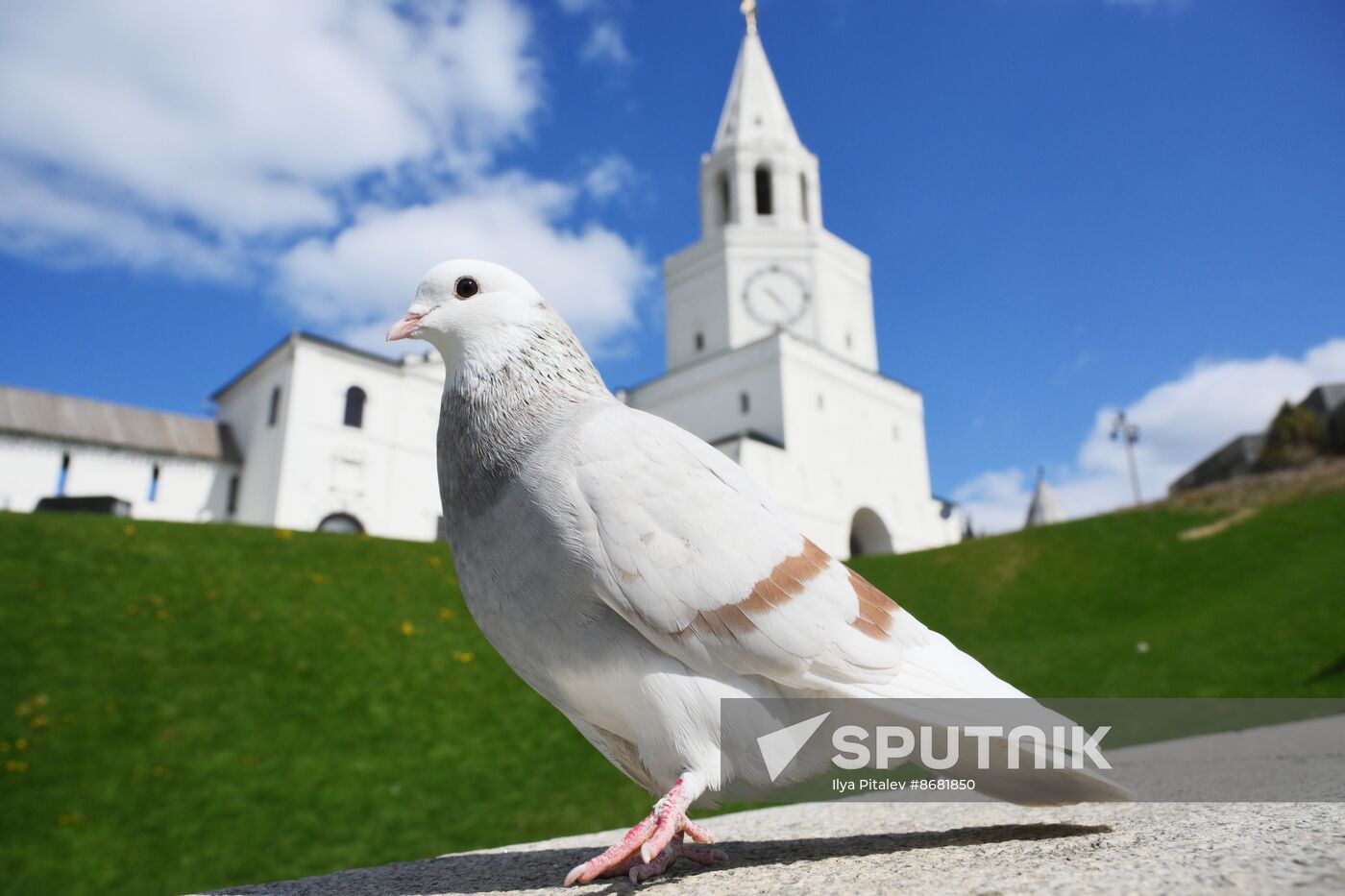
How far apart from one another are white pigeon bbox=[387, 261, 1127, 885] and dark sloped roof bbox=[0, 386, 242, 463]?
35.6 metres

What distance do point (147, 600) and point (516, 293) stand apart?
13297 millimetres

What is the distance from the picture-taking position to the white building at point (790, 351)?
35.6 meters

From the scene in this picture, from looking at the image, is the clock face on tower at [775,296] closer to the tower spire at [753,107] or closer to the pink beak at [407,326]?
the tower spire at [753,107]

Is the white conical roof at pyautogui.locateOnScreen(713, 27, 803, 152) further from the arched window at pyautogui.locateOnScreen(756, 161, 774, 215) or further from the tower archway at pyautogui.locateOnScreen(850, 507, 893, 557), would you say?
the tower archway at pyautogui.locateOnScreen(850, 507, 893, 557)

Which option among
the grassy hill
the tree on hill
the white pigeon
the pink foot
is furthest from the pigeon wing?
the tree on hill

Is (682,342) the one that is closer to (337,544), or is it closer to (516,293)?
(337,544)

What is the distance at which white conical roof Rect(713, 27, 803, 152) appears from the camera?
3950 cm

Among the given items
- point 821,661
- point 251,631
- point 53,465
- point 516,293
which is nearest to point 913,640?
point 821,661

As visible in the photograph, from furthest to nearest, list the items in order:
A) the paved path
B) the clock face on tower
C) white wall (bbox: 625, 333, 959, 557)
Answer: the clock face on tower
white wall (bbox: 625, 333, 959, 557)
the paved path

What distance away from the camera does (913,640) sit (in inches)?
111

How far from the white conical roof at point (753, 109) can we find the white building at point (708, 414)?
0.11 metres

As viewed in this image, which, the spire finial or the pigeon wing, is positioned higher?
the spire finial

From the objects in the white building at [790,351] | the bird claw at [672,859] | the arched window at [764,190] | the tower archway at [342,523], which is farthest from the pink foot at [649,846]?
the arched window at [764,190]

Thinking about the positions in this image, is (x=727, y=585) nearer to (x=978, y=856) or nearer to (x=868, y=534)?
(x=978, y=856)
